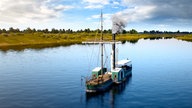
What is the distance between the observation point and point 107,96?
69.2 metres

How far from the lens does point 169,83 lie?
83.2 metres

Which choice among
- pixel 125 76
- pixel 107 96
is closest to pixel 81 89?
pixel 107 96

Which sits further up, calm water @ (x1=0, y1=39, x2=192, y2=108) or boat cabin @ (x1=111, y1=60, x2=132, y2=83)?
boat cabin @ (x1=111, y1=60, x2=132, y2=83)

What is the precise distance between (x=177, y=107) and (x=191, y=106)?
132 inches

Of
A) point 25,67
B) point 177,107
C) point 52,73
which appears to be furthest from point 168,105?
point 25,67

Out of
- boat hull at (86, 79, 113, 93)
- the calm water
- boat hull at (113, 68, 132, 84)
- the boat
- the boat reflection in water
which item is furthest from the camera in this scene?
boat hull at (113, 68, 132, 84)

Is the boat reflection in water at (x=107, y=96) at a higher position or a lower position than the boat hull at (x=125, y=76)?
lower

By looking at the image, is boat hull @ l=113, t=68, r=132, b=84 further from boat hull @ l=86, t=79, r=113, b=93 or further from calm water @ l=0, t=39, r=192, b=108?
boat hull @ l=86, t=79, r=113, b=93

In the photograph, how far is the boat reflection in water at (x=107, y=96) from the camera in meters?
62.6

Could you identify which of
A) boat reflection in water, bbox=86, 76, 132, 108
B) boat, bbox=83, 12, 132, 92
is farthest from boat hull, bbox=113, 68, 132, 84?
boat reflection in water, bbox=86, 76, 132, 108

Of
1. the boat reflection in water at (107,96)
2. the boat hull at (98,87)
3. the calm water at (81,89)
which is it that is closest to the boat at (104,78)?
the boat hull at (98,87)

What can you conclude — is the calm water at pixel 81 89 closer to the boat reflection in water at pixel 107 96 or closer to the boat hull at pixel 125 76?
the boat reflection in water at pixel 107 96

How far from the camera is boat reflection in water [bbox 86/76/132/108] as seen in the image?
62.6 meters

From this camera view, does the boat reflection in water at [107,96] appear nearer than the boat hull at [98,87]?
Yes
